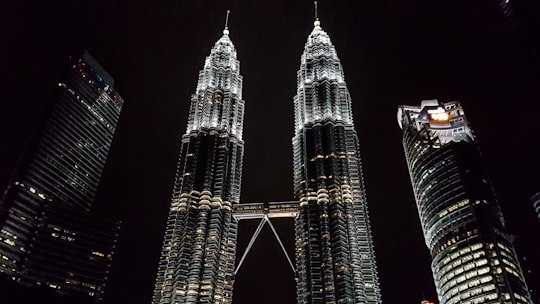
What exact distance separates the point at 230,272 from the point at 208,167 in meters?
30.3

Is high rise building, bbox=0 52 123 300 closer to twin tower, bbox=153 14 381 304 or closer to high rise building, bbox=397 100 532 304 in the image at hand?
twin tower, bbox=153 14 381 304

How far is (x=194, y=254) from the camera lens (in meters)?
127

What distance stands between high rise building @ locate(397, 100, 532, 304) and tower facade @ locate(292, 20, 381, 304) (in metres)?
22.8

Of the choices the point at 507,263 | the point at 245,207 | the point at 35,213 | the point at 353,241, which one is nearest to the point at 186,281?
the point at 245,207

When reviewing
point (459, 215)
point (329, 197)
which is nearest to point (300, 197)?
point (329, 197)

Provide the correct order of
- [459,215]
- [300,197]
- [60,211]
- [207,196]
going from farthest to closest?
1. [60,211]
2. [300,197]
3. [207,196]
4. [459,215]

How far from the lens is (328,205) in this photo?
131250 millimetres

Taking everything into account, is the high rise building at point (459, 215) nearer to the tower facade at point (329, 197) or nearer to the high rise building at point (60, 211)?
the tower facade at point (329, 197)

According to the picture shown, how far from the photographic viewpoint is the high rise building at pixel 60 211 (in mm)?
149875

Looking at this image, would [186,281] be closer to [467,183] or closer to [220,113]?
[220,113]

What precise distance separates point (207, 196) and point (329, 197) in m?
32.9

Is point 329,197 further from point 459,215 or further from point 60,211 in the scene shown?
point 60,211

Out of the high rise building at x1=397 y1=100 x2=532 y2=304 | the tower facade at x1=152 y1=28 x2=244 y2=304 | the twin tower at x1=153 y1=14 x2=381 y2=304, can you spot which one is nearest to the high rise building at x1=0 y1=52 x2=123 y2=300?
the tower facade at x1=152 y1=28 x2=244 y2=304

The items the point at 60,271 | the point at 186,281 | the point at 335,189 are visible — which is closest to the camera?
Result: the point at 186,281
